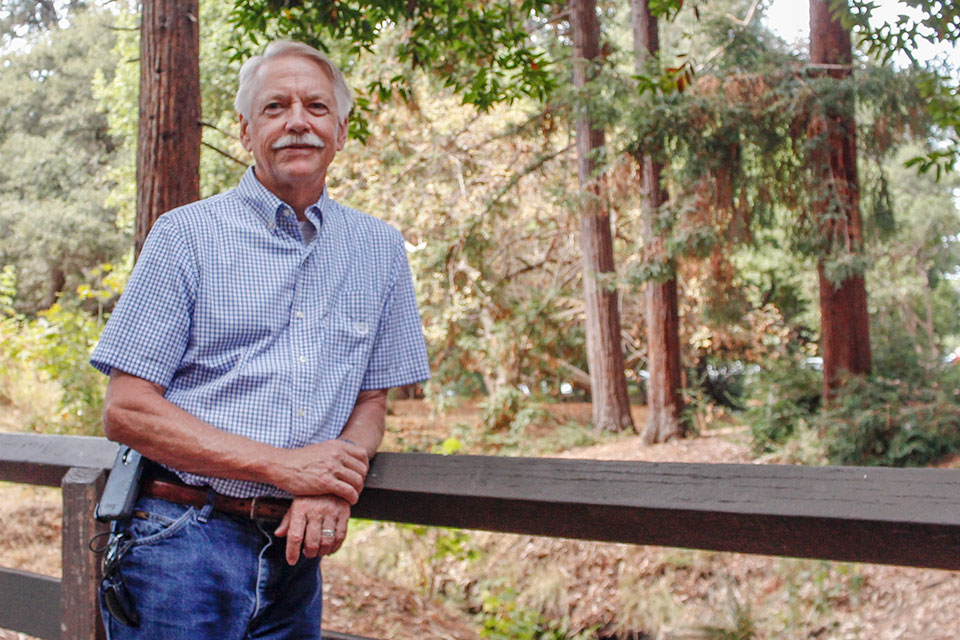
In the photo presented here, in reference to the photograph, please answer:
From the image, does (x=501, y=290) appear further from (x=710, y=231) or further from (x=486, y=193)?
(x=710, y=231)

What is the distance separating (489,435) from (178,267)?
12374 mm

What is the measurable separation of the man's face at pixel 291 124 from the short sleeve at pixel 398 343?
0.29 metres

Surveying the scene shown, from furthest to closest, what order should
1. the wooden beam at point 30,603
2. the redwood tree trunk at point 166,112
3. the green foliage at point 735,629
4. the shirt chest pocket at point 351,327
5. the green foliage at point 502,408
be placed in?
the green foliage at point 502,408, the green foliage at point 735,629, the redwood tree trunk at point 166,112, the wooden beam at point 30,603, the shirt chest pocket at point 351,327

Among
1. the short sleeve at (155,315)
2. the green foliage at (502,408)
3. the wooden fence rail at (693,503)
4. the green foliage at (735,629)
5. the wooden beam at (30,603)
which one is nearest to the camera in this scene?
the wooden fence rail at (693,503)

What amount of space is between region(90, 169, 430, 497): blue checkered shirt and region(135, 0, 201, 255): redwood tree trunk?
1472mm

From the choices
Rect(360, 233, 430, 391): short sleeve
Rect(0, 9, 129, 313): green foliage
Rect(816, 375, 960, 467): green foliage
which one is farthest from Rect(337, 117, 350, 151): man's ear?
Rect(0, 9, 129, 313): green foliage

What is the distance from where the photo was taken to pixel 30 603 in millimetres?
2420

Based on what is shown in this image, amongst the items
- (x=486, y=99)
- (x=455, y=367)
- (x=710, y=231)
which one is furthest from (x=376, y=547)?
(x=455, y=367)

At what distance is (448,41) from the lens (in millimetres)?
4438

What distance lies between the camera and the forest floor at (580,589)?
5.46 metres

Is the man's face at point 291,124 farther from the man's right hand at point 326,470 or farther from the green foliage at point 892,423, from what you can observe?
the green foliage at point 892,423

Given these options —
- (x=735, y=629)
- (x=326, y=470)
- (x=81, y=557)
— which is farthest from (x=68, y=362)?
(x=326, y=470)

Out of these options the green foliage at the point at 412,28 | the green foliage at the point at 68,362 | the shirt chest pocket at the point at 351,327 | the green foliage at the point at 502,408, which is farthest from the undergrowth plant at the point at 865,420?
the shirt chest pocket at the point at 351,327

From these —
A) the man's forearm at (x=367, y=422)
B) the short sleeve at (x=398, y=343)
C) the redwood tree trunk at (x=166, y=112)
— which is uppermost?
the redwood tree trunk at (x=166, y=112)
